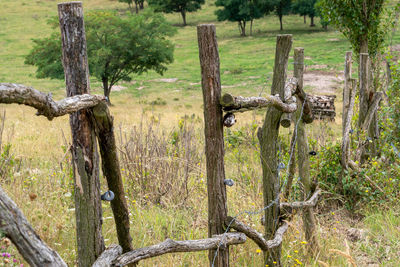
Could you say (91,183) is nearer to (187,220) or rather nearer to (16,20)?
(187,220)

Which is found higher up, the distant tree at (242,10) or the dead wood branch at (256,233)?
the distant tree at (242,10)

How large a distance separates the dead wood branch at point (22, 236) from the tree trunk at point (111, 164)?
0.77m

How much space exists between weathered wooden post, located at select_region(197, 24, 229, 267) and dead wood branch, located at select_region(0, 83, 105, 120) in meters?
0.78

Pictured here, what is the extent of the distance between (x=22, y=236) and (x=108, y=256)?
0.78 metres

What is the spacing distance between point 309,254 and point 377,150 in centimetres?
265

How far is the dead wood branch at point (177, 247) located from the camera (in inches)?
90.0

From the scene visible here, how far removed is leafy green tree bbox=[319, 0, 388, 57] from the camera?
315 inches

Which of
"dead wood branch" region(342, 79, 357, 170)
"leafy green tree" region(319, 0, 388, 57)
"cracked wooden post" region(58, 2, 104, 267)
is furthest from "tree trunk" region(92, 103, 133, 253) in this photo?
"leafy green tree" region(319, 0, 388, 57)

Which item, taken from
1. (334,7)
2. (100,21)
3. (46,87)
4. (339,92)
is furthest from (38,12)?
(334,7)

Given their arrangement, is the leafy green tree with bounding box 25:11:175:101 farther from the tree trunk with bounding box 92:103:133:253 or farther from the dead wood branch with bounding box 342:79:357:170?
the tree trunk with bounding box 92:103:133:253

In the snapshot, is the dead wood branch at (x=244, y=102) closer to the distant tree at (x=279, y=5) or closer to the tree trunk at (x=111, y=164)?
the tree trunk at (x=111, y=164)

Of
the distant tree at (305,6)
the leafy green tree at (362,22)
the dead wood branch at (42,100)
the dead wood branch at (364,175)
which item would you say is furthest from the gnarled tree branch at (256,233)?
the distant tree at (305,6)

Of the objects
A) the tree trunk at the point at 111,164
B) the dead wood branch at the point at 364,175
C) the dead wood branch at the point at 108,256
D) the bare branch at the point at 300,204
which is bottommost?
the dead wood branch at the point at 364,175

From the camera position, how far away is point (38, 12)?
51781mm
